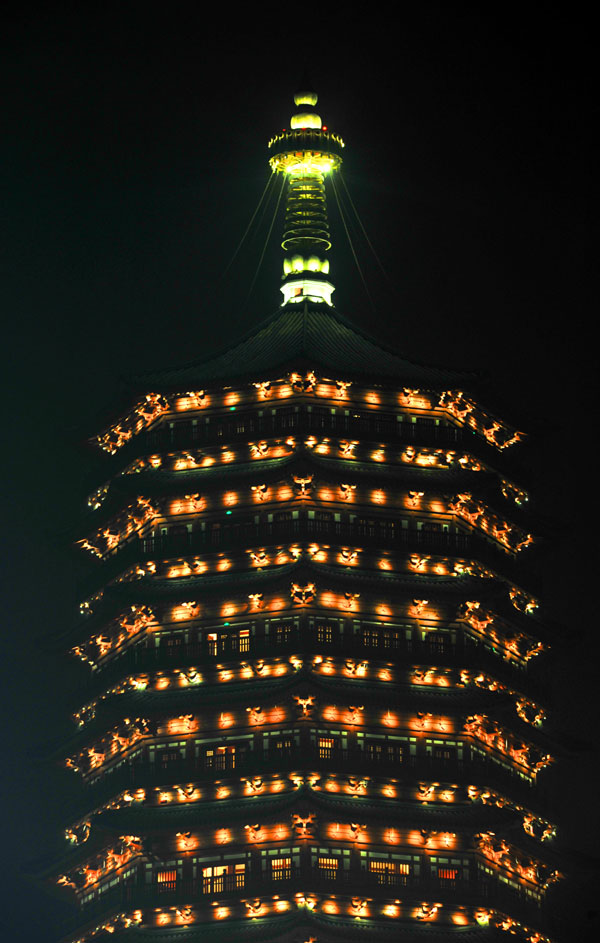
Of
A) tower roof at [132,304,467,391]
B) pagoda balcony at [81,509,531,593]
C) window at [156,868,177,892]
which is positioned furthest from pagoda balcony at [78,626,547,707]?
tower roof at [132,304,467,391]

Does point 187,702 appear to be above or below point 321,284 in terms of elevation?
below

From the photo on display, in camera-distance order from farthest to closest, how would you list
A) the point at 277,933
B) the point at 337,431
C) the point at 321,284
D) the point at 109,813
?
the point at 321,284 < the point at 337,431 < the point at 109,813 < the point at 277,933

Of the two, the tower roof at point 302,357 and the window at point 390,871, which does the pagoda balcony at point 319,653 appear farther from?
the tower roof at point 302,357

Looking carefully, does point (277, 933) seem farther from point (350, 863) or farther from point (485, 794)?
point (485, 794)

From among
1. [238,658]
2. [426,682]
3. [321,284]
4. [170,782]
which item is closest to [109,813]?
[170,782]

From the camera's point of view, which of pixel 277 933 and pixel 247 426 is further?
pixel 247 426

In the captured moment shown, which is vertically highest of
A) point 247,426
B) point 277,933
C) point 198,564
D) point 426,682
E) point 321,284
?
point 321,284

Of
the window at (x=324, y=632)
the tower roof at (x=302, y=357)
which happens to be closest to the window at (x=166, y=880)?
the window at (x=324, y=632)
